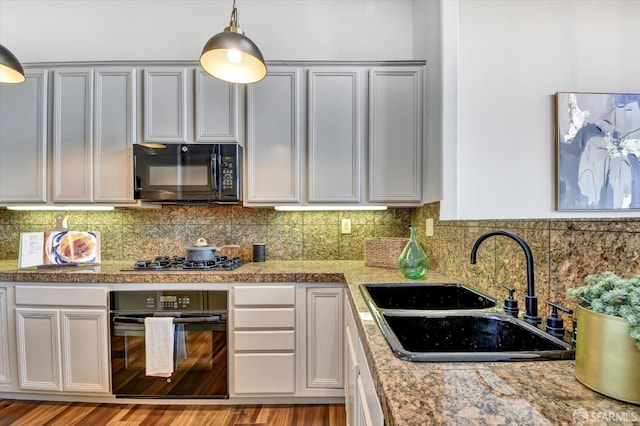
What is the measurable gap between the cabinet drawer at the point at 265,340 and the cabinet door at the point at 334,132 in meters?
0.92

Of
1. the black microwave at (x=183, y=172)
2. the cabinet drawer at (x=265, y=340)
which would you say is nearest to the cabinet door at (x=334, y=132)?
the black microwave at (x=183, y=172)

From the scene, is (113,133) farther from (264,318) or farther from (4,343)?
(264,318)

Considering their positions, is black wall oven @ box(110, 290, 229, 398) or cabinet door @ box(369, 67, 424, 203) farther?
cabinet door @ box(369, 67, 424, 203)

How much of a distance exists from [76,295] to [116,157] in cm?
97

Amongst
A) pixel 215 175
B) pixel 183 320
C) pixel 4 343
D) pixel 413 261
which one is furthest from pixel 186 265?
pixel 413 261

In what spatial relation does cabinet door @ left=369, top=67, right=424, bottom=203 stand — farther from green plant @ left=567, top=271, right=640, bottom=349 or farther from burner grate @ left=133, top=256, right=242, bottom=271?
green plant @ left=567, top=271, right=640, bottom=349

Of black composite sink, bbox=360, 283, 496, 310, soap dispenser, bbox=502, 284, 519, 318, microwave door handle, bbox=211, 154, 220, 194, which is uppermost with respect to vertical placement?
microwave door handle, bbox=211, 154, 220, 194

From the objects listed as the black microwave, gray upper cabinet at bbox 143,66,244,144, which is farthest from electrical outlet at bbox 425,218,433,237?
gray upper cabinet at bbox 143,66,244,144

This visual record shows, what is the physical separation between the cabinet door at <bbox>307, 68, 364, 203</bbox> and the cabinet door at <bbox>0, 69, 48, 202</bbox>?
76.6 inches

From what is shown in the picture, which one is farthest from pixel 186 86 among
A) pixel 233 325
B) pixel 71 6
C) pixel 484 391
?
pixel 484 391

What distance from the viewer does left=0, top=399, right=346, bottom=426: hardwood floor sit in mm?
1822

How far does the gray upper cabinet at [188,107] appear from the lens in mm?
2197

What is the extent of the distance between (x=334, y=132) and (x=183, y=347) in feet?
5.66

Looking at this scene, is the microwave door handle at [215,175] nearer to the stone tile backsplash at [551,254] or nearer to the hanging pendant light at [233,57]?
the hanging pendant light at [233,57]
